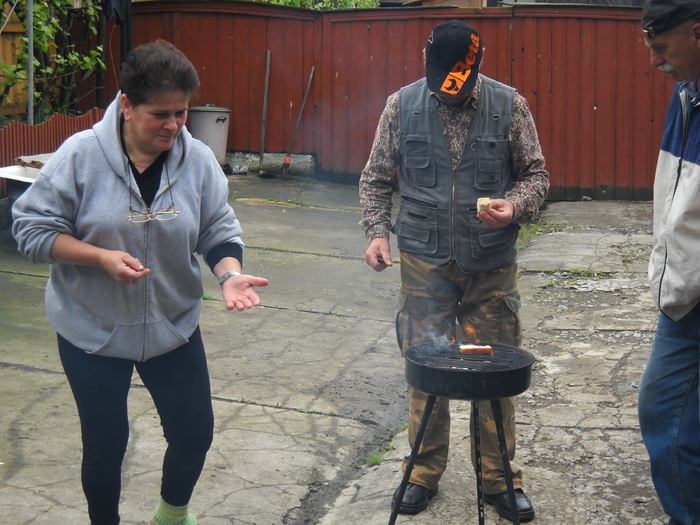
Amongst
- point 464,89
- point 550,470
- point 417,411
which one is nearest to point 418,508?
point 417,411

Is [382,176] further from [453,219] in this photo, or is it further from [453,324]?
[453,324]

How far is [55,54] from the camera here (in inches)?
420

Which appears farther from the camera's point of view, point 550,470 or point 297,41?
point 297,41

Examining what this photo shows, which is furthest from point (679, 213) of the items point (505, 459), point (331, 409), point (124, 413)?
point (331, 409)

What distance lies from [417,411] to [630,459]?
123cm

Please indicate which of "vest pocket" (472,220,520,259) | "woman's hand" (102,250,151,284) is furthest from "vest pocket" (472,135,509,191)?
"woman's hand" (102,250,151,284)

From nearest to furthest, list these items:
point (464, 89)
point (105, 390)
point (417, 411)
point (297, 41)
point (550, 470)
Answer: point (105, 390), point (464, 89), point (417, 411), point (550, 470), point (297, 41)

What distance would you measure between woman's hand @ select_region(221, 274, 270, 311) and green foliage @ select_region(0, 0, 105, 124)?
6.80 metres

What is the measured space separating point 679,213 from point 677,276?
0.67 feet

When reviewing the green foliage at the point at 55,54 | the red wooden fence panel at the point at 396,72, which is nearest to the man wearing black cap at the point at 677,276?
the green foliage at the point at 55,54

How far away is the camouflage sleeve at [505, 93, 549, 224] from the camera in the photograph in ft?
11.2

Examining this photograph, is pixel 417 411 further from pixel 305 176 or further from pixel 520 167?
pixel 305 176

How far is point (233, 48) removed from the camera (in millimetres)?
13047

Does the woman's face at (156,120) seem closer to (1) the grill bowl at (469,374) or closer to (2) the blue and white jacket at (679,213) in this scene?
(1) the grill bowl at (469,374)
